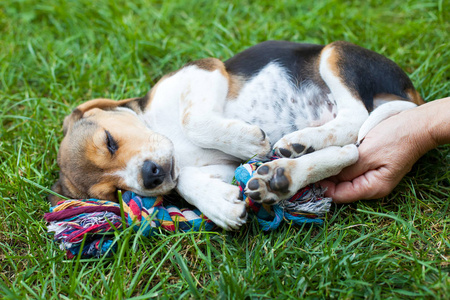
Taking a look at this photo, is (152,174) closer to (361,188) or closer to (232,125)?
(232,125)

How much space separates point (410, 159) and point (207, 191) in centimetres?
153

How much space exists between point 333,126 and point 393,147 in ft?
1.51

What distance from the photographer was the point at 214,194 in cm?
296

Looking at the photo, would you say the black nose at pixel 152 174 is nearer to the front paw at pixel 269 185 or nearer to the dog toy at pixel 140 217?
the dog toy at pixel 140 217

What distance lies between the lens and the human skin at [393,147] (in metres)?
2.96

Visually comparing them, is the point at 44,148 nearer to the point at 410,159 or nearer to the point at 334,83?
the point at 334,83

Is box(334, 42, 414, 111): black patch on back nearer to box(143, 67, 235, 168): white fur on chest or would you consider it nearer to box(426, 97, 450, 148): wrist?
box(426, 97, 450, 148): wrist

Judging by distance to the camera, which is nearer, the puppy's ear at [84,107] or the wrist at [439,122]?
the wrist at [439,122]

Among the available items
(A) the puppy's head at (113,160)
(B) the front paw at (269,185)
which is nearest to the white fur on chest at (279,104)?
(B) the front paw at (269,185)

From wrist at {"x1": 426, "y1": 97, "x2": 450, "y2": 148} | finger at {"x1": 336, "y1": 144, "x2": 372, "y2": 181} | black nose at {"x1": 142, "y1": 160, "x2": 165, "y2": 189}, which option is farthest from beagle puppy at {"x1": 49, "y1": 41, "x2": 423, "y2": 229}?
wrist at {"x1": 426, "y1": 97, "x2": 450, "y2": 148}

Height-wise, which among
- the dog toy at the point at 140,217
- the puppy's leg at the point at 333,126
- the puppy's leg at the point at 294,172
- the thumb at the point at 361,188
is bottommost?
the dog toy at the point at 140,217

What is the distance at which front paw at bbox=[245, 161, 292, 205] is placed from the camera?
8.86 ft

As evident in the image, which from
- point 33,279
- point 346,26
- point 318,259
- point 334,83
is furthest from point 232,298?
point 346,26

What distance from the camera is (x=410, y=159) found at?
118 inches
